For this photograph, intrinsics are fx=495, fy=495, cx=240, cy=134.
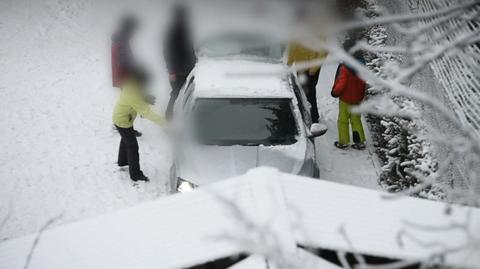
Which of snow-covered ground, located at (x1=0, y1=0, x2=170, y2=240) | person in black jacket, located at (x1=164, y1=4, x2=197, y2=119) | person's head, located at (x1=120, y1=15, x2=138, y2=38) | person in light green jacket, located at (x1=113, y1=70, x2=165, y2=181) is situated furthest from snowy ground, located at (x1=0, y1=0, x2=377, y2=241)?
person's head, located at (x1=120, y1=15, x2=138, y2=38)

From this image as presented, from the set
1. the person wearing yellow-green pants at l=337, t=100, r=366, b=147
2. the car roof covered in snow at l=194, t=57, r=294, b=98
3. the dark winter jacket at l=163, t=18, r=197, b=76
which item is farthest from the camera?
the dark winter jacket at l=163, t=18, r=197, b=76

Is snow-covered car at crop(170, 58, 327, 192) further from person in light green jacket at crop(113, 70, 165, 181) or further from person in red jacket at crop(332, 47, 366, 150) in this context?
person in red jacket at crop(332, 47, 366, 150)

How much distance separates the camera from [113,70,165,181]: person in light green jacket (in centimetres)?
641

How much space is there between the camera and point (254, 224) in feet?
8.03

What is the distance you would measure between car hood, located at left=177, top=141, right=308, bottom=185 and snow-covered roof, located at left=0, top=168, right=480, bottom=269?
2.90 m

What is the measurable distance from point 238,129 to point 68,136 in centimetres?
370

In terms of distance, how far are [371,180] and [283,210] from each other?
523 centimetres

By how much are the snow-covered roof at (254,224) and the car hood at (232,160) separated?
290 cm

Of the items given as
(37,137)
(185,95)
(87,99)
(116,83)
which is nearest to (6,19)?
(87,99)

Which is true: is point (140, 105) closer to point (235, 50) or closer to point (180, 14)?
point (235, 50)

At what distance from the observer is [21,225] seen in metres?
6.48

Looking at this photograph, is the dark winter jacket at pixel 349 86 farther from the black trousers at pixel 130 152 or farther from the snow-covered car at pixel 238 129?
the black trousers at pixel 130 152

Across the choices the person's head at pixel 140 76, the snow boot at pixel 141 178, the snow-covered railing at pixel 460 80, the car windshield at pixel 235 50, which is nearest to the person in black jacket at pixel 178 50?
the car windshield at pixel 235 50

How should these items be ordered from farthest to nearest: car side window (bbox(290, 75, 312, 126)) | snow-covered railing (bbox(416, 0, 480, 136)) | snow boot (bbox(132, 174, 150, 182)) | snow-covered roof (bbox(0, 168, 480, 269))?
snow boot (bbox(132, 174, 150, 182)) < car side window (bbox(290, 75, 312, 126)) < snow-covered railing (bbox(416, 0, 480, 136)) < snow-covered roof (bbox(0, 168, 480, 269))
